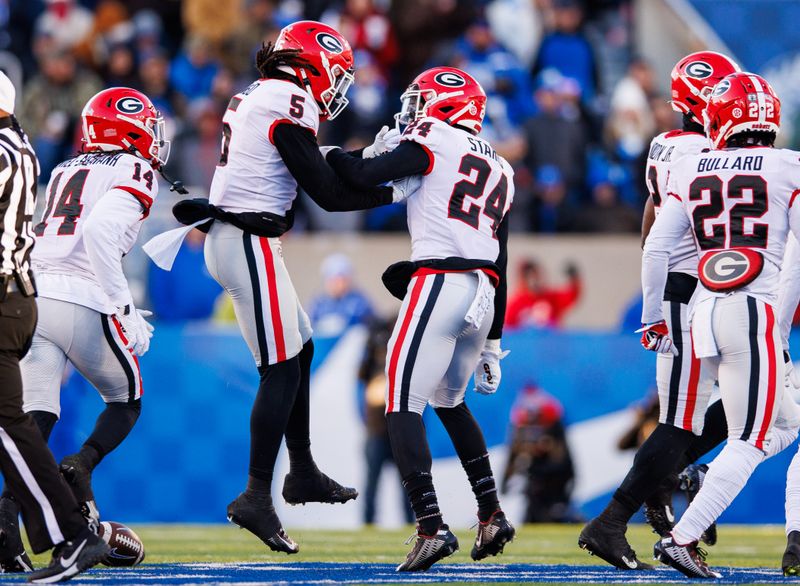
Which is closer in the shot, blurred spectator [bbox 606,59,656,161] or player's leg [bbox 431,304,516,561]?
player's leg [bbox 431,304,516,561]

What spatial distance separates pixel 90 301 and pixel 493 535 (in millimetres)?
2170

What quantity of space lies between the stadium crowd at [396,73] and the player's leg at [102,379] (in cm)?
672

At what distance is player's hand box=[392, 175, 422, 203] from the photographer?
6.77 m

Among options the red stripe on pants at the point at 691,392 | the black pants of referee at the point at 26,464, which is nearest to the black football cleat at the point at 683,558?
the red stripe on pants at the point at 691,392

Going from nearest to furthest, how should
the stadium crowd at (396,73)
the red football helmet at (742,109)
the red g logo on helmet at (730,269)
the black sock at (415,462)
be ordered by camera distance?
1. the red g logo on helmet at (730,269)
2. the red football helmet at (742,109)
3. the black sock at (415,462)
4. the stadium crowd at (396,73)

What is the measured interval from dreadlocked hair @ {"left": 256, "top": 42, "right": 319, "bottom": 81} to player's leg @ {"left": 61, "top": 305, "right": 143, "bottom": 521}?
1.39 meters

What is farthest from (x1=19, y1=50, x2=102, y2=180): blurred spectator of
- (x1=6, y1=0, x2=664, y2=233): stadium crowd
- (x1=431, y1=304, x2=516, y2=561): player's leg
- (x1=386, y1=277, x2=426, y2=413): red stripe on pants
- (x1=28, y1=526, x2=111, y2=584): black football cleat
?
(x1=28, y1=526, x2=111, y2=584): black football cleat

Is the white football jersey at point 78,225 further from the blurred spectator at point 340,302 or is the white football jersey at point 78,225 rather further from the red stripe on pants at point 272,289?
the blurred spectator at point 340,302

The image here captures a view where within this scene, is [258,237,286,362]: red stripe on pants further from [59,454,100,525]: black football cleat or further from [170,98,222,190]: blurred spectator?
[170,98,222,190]: blurred spectator

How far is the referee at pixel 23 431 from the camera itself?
5.55 meters

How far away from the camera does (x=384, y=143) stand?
6.95 m

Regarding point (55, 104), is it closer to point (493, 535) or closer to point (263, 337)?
point (263, 337)

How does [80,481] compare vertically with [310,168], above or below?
below

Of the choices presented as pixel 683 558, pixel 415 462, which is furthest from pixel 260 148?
pixel 683 558
